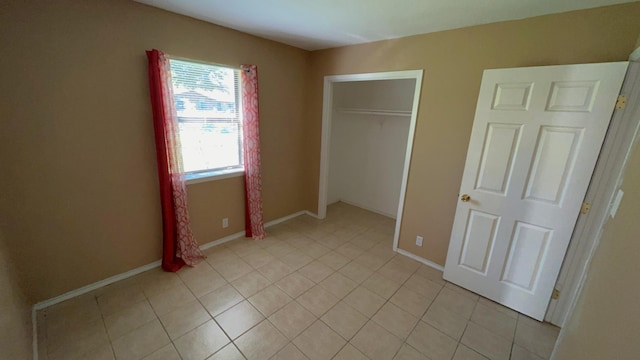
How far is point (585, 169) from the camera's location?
1.68m

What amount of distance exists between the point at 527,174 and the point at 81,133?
140 inches

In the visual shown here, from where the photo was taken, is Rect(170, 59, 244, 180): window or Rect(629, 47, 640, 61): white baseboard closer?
Rect(629, 47, 640, 61): white baseboard

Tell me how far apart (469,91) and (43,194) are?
141 inches

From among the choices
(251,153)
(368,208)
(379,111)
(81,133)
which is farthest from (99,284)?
(379,111)

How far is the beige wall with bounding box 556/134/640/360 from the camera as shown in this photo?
0.78 metres

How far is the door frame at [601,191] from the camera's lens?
4.96 feet

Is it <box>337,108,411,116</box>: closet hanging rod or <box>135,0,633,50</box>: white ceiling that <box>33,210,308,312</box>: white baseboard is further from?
<box>337,108,411,116</box>: closet hanging rod

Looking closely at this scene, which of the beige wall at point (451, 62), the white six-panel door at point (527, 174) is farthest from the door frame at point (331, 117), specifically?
the white six-panel door at point (527, 174)

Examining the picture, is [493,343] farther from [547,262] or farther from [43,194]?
[43,194]

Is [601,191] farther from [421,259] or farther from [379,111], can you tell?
[379,111]

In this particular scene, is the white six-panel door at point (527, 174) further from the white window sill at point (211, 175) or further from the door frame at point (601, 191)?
the white window sill at point (211, 175)

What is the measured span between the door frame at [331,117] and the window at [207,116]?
117 cm

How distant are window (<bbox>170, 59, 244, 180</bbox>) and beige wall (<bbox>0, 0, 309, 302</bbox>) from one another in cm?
16

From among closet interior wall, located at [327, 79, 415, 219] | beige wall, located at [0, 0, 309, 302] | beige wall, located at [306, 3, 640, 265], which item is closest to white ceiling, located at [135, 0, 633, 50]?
beige wall, located at [306, 3, 640, 265]
